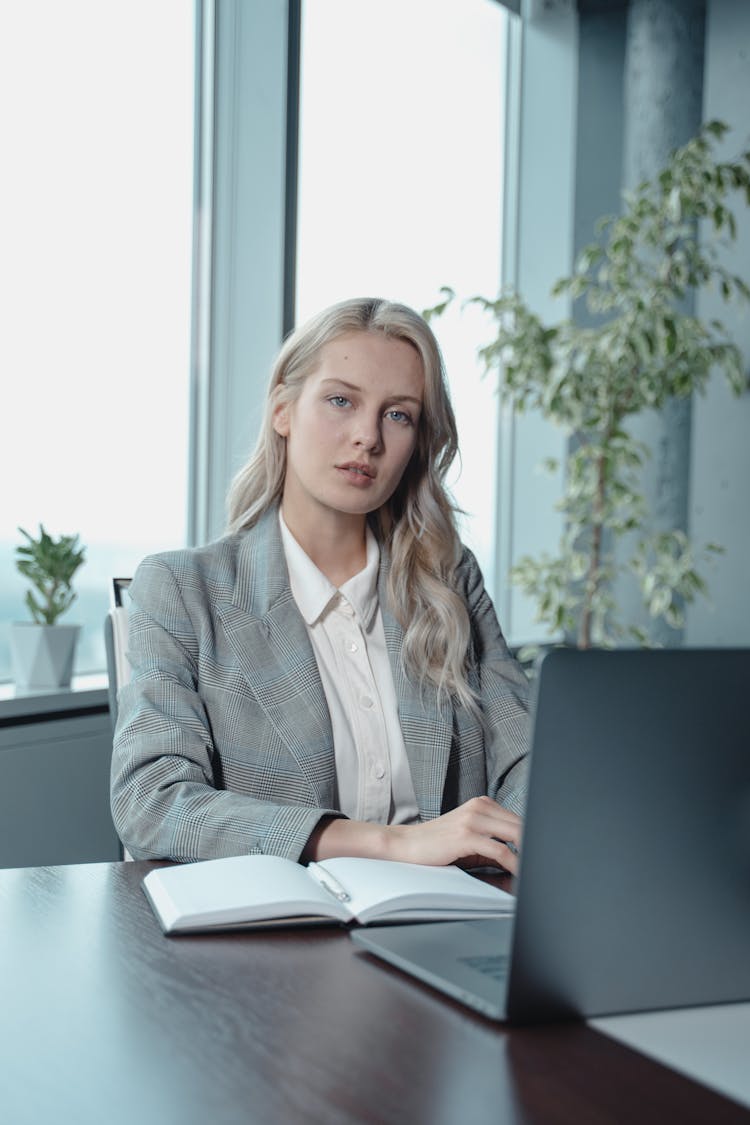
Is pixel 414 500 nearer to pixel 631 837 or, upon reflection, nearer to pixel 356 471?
pixel 356 471

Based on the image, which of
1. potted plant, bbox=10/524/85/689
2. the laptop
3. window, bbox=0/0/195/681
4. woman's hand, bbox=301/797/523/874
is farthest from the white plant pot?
the laptop

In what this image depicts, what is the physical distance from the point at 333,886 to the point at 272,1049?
0.35m

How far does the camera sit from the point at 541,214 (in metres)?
4.49

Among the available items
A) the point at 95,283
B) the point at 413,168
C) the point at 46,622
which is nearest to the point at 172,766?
the point at 46,622

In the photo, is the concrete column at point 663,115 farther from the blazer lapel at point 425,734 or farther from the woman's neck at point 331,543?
the blazer lapel at point 425,734

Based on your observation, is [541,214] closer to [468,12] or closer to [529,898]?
[468,12]

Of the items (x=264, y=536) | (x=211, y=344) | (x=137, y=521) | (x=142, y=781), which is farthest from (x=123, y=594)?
(x=211, y=344)

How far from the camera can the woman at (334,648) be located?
4.43 feet

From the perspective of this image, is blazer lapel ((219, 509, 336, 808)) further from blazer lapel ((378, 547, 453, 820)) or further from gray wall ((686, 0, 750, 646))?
gray wall ((686, 0, 750, 646))

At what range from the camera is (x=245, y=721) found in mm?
1539

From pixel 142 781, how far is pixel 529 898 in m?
0.74

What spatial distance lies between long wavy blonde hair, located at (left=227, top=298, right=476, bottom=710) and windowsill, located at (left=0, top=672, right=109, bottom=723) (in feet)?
2.59

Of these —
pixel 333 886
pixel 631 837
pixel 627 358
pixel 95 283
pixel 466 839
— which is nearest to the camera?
pixel 631 837

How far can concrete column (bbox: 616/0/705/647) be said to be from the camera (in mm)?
Result: 3934
